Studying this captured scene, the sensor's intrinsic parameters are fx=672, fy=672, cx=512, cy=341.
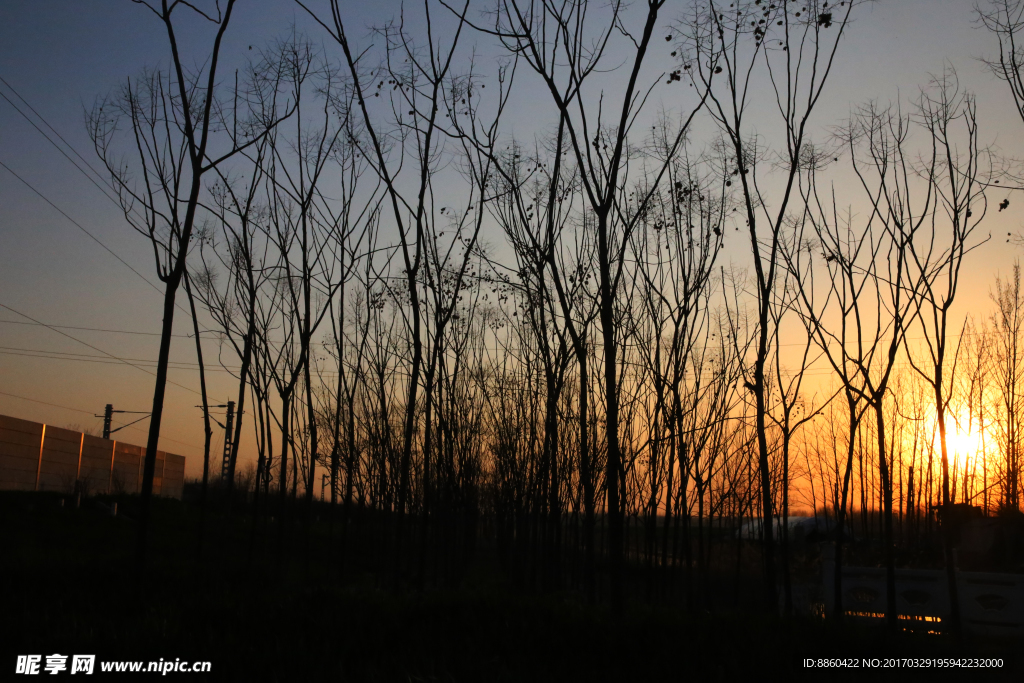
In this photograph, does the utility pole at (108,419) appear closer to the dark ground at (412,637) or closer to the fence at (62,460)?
the fence at (62,460)

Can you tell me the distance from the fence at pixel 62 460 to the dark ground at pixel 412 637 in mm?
15910

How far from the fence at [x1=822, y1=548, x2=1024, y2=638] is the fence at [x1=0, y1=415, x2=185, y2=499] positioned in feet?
63.9

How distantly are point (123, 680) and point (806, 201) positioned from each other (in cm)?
608

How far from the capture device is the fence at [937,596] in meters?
5.40

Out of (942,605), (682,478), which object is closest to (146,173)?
(682,478)

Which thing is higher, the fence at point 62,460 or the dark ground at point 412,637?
the fence at point 62,460

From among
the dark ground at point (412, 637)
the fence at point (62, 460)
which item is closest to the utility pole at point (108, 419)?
the fence at point (62, 460)

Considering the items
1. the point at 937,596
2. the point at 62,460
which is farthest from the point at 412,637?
the point at 62,460

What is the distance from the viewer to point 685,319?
7031 mm

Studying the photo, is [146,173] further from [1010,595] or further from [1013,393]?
[1013,393]

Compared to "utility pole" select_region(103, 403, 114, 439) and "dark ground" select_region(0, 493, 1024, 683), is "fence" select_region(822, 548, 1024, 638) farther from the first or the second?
"utility pole" select_region(103, 403, 114, 439)

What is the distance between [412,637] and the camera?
3.50 m

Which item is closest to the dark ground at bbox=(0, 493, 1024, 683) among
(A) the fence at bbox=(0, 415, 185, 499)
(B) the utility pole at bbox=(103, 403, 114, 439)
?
(A) the fence at bbox=(0, 415, 185, 499)

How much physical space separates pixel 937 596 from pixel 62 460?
2237 cm
